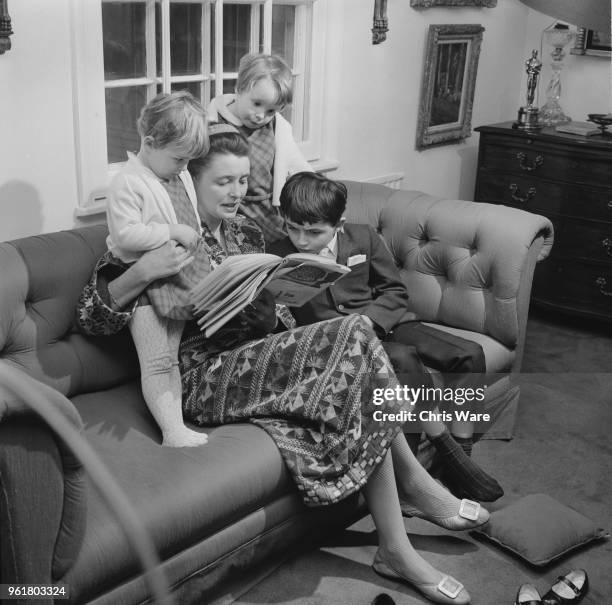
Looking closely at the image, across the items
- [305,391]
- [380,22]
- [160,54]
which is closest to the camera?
[305,391]

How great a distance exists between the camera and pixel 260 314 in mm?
2521

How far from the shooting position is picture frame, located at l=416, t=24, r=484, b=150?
14.3 feet

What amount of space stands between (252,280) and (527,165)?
267 cm

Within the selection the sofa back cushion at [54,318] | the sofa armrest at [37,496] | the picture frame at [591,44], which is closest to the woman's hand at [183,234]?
the sofa back cushion at [54,318]

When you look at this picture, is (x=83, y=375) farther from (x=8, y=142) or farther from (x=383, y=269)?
(x=383, y=269)

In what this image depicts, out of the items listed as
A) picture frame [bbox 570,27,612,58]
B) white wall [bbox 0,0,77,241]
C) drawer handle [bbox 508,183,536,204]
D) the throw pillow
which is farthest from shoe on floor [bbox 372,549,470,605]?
picture frame [bbox 570,27,612,58]

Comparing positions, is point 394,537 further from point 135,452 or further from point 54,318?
point 54,318

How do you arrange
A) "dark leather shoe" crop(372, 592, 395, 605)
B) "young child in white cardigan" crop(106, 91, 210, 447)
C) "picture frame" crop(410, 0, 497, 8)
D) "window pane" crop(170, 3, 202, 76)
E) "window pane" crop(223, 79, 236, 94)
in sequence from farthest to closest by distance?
"picture frame" crop(410, 0, 497, 8) → "window pane" crop(223, 79, 236, 94) → "window pane" crop(170, 3, 202, 76) → "young child in white cardigan" crop(106, 91, 210, 447) → "dark leather shoe" crop(372, 592, 395, 605)

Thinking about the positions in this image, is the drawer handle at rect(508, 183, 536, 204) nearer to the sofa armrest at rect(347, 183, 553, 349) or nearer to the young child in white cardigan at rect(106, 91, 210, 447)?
the sofa armrest at rect(347, 183, 553, 349)

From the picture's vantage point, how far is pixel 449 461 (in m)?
2.78

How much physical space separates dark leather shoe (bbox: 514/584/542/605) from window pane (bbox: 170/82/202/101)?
7.13 ft

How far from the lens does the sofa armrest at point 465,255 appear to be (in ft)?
10.2
